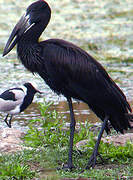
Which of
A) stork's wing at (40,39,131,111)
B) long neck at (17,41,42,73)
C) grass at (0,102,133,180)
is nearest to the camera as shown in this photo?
grass at (0,102,133,180)

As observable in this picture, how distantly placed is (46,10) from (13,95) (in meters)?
3.30

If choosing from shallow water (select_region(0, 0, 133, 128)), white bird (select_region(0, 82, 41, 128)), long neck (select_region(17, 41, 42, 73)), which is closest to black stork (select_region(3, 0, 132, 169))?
long neck (select_region(17, 41, 42, 73))

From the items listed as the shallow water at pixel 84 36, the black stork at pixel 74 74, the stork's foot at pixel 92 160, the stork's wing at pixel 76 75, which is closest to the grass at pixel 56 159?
the stork's foot at pixel 92 160

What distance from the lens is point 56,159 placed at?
5730mm

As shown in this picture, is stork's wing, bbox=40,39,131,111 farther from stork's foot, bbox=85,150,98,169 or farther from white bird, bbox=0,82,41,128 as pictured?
white bird, bbox=0,82,41,128

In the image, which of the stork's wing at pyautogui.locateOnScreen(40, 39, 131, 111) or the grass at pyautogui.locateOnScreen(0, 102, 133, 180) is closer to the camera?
the grass at pyautogui.locateOnScreen(0, 102, 133, 180)

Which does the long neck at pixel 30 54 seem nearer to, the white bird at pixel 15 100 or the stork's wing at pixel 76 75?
the stork's wing at pixel 76 75

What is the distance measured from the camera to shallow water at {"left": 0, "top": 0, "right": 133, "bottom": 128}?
959cm

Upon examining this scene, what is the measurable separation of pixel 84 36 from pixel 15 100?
6.48 meters

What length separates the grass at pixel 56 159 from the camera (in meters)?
5.06

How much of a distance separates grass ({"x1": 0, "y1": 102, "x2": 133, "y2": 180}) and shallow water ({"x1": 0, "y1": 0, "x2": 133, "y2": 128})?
1602 millimetres

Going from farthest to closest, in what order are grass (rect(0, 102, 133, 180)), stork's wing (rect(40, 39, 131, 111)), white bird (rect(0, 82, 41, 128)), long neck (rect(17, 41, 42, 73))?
1. white bird (rect(0, 82, 41, 128))
2. long neck (rect(17, 41, 42, 73))
3. stork's wing (rect(40, 39, 131, 111))
4. grass (rect(0, 102, 133, 180))

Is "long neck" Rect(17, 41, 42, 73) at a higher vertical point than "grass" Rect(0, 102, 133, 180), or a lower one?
higher

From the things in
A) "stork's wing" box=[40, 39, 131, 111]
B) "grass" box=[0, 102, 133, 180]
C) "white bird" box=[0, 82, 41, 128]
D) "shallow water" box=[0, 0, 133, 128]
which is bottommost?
"shallow water" box=[0, 0, 133, 128]
